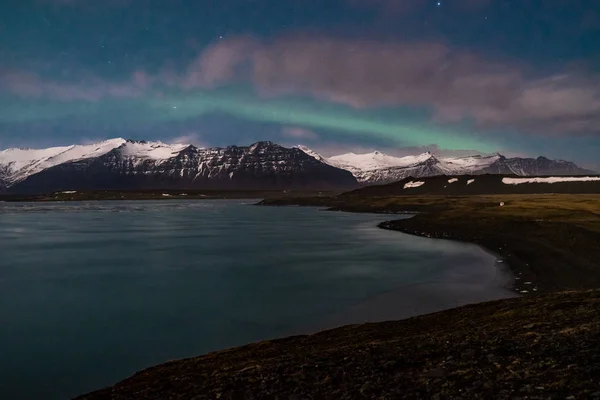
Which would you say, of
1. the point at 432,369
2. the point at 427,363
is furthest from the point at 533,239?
the point at 432,369

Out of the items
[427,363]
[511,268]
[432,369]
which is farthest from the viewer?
[511,268]

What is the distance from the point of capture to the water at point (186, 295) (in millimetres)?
24250

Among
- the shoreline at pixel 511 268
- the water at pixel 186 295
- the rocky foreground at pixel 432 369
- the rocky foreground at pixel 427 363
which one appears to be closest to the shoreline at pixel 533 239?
the shoreline at pixel 511 268

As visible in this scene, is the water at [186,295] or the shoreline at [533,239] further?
the shoreline at [533,239]

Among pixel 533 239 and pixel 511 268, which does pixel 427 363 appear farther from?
pixel 533 239

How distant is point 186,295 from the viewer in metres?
40.1

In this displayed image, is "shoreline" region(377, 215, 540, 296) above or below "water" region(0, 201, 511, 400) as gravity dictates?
above

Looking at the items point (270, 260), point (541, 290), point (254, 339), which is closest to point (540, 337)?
point (254, 339)

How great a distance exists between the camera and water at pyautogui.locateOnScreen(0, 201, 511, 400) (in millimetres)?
24250

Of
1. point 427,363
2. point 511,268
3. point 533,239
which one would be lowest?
point 511,268

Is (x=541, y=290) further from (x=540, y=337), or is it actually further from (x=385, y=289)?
(x=540, y=337)

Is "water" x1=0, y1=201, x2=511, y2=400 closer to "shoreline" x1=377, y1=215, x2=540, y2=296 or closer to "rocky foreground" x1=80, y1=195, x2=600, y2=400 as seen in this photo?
"shoreline" x1=377, y1=215, x2=540, y2=296

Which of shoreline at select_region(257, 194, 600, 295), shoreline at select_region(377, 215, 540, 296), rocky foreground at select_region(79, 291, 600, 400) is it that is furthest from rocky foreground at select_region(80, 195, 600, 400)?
shoreline at select_region(257, 194, 600, 295)

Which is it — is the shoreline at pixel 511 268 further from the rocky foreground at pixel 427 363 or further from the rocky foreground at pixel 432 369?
the rocky foreground at pixel 432 369
